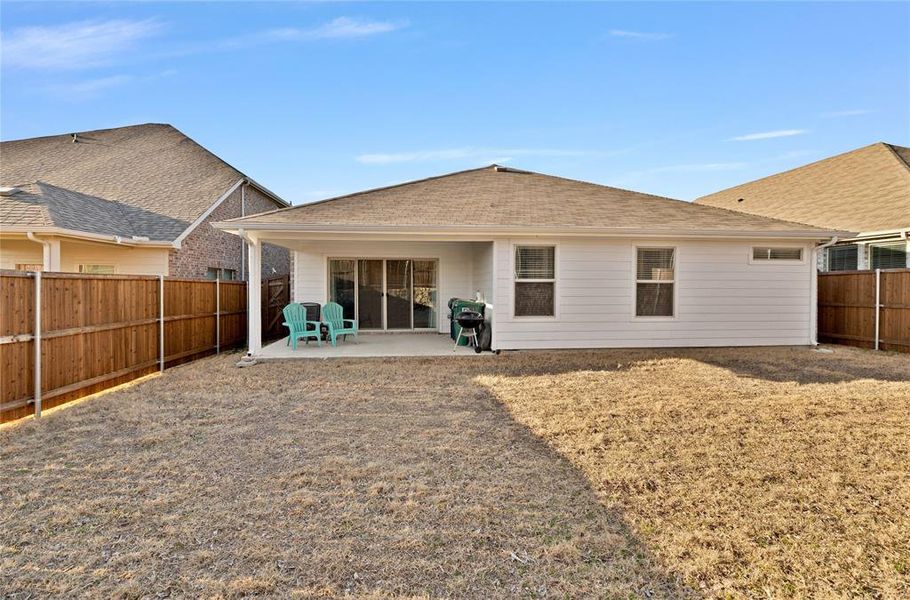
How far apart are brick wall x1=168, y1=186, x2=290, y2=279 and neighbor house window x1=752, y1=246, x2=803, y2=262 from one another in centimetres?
1132

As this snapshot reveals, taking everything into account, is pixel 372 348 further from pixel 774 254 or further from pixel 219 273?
pixel 774 254

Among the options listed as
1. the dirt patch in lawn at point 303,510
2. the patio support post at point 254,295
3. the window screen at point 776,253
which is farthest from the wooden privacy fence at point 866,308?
the patio support post at point 254,295

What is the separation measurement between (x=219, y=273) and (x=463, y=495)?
1239cm

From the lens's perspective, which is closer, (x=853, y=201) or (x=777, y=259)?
(x=777, y=259)

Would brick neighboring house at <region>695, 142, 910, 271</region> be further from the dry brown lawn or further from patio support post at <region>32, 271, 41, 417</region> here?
patio support post at <region>32, 271, 41, 417</region>

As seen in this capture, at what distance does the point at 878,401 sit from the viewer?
5816mm

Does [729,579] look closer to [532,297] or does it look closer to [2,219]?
[532,297]

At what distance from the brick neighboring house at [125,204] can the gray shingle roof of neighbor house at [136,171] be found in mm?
29

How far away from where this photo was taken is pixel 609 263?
945 centimetres

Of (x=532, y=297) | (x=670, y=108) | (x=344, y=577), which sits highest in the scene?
(x=670, y=108)

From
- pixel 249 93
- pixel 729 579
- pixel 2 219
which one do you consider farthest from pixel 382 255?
pixel 729 579

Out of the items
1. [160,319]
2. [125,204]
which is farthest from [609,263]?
[125,204]

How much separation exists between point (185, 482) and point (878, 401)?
7537 millimetres

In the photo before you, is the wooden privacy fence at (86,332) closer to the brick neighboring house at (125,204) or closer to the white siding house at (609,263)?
the white siding house at (609,263)
